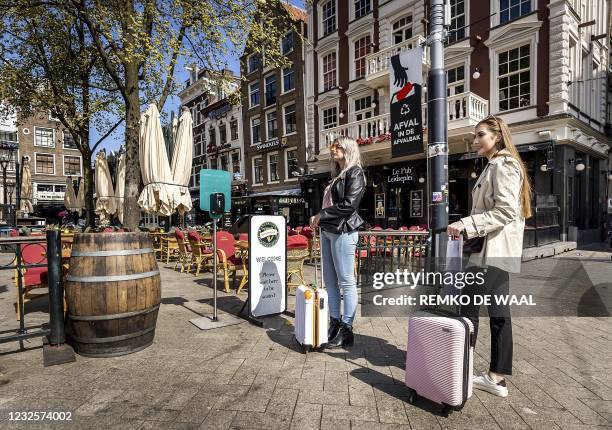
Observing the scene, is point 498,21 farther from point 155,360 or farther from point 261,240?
point 155,360

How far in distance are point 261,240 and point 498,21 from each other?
13407 millimetres

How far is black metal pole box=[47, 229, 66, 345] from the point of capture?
304 cm

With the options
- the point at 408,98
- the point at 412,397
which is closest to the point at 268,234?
the point at 412,397

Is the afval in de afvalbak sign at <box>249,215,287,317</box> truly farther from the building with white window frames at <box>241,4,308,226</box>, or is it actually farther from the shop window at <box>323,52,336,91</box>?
the shop window at <box>323,52,336,91</box>

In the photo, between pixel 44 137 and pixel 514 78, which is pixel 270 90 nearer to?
pixel 514 78

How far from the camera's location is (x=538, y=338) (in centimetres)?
339

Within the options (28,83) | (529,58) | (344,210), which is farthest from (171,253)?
(529,58)

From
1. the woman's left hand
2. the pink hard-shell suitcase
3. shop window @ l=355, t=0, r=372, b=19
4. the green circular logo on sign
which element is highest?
shop window @ l=355, t=0, r=372, b=19

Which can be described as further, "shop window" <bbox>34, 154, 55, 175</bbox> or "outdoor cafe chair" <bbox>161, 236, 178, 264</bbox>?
"shop window" <bbox>34, 154, 55, 175</bbox>

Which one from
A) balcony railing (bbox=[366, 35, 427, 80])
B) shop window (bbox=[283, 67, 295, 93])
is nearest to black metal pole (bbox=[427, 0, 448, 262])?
balcony railing (bbox=[366, 35, 427, 80])

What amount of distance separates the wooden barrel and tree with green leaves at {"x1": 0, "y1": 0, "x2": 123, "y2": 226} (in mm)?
8854

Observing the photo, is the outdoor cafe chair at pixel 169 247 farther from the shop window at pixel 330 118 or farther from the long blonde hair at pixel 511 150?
the shop window at pixel 330 118

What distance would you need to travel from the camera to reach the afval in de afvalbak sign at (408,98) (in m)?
6.15

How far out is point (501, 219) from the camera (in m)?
2.11
